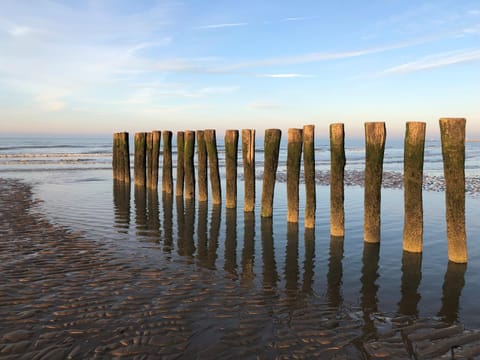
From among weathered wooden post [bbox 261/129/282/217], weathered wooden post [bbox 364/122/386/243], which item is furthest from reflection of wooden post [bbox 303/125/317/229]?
weathered wooden post [bbox 364/122/386/243]

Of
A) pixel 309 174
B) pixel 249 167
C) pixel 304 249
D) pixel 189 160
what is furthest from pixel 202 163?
pixel 304 249

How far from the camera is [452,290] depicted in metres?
5.52

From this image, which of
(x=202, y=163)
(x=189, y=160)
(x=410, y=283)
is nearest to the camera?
(x=410, y=283)

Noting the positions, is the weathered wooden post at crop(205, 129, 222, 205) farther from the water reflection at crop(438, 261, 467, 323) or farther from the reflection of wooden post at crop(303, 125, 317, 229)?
the water reflection at crop(438, 261, 467, 323)

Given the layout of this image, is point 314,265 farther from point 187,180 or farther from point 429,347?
point 187,180

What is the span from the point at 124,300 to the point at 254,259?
2427 mm

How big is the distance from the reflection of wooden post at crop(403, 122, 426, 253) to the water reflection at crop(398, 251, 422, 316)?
0.99ft

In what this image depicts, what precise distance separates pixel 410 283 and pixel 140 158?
39.3 ft

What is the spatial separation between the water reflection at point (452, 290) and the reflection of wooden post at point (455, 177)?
0.28 metres

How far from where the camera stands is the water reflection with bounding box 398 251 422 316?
4961 mm

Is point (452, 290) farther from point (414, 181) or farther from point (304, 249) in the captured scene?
point (304, 249)

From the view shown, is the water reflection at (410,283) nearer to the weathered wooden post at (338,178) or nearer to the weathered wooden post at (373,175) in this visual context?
the weathered wooden post at (373,175)

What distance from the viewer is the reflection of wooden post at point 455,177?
20.9 ft

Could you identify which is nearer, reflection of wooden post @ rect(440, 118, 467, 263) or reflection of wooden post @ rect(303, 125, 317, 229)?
reflection of wooden post @ rect(440, 118, 467, 263)
